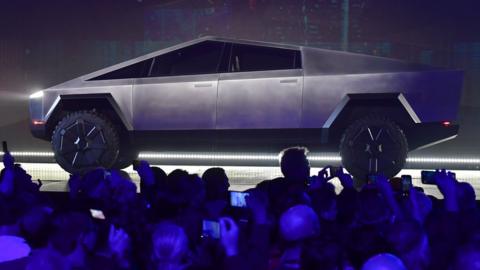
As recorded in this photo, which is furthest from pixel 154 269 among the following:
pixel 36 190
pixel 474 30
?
pixel 474 30

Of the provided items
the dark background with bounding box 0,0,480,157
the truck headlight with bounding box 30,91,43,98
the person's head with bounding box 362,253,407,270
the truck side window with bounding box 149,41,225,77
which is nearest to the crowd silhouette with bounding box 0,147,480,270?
the person's head with bounding box 362,253,407,270

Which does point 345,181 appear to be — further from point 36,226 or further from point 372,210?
point 36,226

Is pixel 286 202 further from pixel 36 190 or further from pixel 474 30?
pixel 474 30

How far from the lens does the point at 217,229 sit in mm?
1275

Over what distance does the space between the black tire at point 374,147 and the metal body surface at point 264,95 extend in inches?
7.9

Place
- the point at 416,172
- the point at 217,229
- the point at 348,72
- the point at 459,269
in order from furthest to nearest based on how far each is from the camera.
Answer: the point at 416,172 → the point at 348,72 → the point at 217,229 → the point at 459,269

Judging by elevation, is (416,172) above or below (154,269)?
below

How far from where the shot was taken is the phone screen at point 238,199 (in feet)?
5.17

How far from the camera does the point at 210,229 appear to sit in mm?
1300

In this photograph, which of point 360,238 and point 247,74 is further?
point 247,74

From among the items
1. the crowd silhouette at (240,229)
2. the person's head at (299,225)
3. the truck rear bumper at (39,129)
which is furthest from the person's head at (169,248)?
the truck rear bumper at (39,129)

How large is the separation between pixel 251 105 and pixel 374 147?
1.15m

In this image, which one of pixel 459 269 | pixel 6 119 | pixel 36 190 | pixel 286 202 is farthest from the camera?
pixel 6 119

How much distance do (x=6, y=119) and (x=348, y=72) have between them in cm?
380
